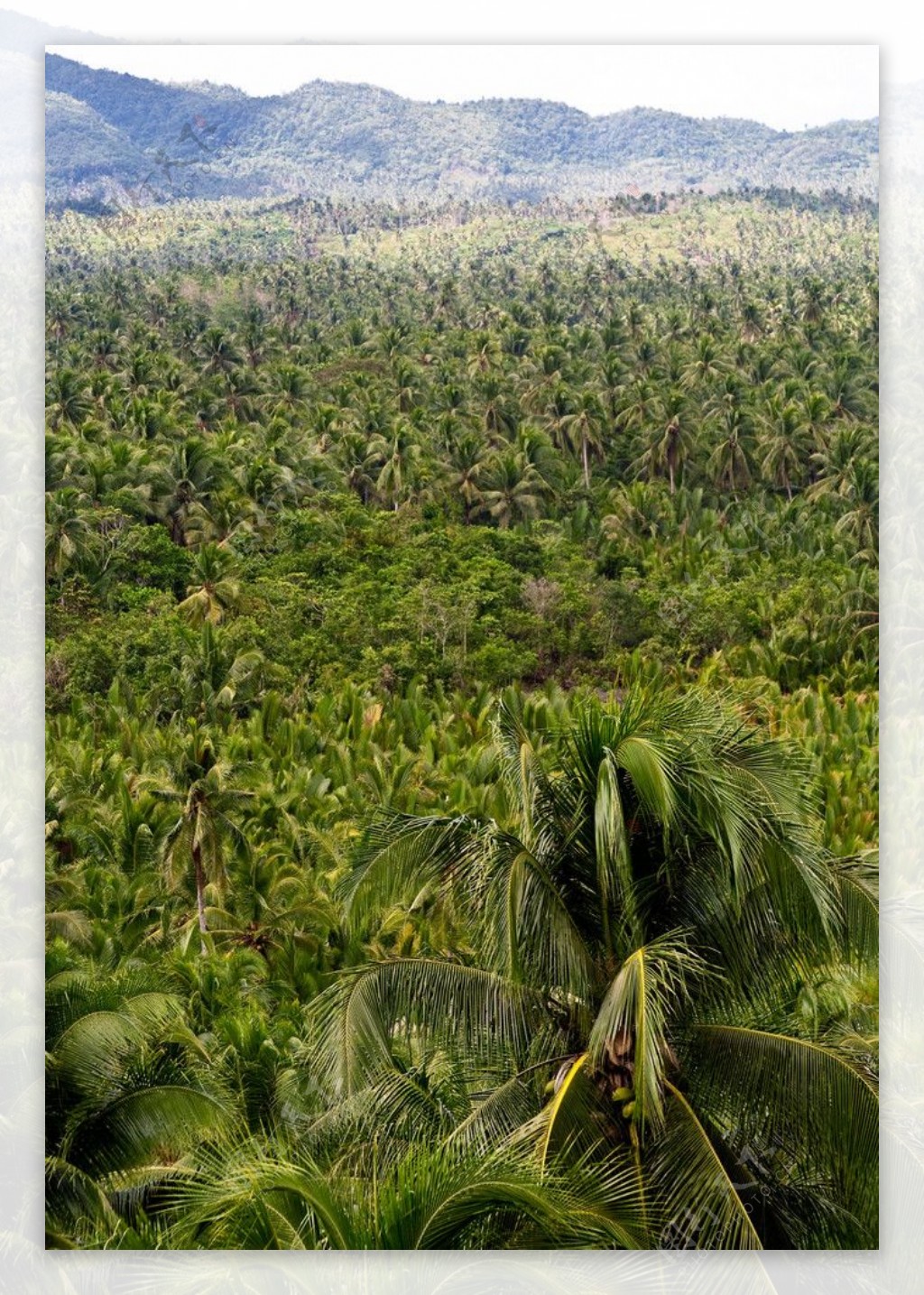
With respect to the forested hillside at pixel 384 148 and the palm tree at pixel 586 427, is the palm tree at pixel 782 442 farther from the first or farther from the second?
the forested hillside at pixel 384 148

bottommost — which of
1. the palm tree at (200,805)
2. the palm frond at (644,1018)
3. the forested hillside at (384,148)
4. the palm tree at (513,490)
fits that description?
the palm frond at (644,1018)

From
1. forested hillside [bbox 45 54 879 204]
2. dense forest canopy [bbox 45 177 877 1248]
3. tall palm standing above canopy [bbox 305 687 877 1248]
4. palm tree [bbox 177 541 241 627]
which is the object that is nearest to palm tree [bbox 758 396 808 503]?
dense forest canopy [bbox 45 177 877 1248]

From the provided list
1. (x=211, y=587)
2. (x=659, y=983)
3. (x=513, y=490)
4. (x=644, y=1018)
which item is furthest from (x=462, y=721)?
(x=644, y=1018)

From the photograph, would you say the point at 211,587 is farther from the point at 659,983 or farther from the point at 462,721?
the point at 659,983

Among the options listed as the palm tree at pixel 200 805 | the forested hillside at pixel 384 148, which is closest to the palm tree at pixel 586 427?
the forested hillside at pixel 384 148

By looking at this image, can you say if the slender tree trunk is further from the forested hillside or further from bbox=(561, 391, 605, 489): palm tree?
the forested hillside

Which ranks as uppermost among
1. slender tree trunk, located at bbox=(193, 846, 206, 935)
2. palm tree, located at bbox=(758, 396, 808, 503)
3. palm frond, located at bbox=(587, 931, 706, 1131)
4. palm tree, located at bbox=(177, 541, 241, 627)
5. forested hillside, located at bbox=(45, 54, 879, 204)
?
forested hillside, located at bbox=(45, 54, 879, 204)
